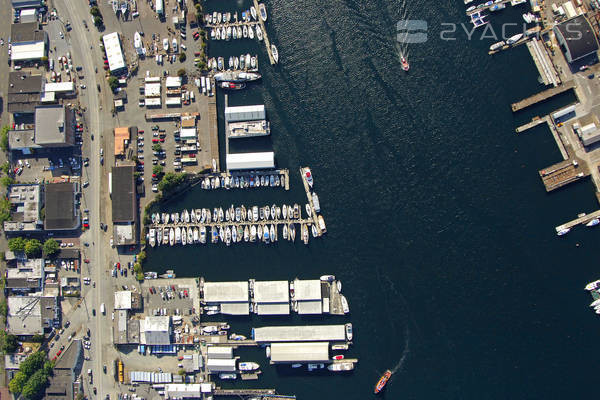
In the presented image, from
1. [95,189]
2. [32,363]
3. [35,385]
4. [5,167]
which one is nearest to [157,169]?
[95,189]

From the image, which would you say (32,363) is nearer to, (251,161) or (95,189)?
(95,189)

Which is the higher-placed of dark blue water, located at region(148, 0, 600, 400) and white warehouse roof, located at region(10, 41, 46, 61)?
white warehouse roof, located at region(10, 41, 46, 61)

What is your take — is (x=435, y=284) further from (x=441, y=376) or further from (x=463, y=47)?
(x=463, y=47)

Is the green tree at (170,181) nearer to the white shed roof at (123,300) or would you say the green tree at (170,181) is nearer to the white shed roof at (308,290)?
the white shed roof at (123,300)

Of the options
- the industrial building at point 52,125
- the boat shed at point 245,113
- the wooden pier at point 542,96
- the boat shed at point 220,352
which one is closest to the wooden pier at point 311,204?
the boat shed at point 245,113

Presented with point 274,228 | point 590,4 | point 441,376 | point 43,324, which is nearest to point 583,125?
point 590,4

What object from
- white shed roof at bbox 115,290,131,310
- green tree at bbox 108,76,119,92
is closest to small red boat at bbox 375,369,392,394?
white shed roof at bbox 115,290,131,310

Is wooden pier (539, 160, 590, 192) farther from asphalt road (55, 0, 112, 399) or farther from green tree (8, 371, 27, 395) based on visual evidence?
green tree (8, 371, 27, 395)
